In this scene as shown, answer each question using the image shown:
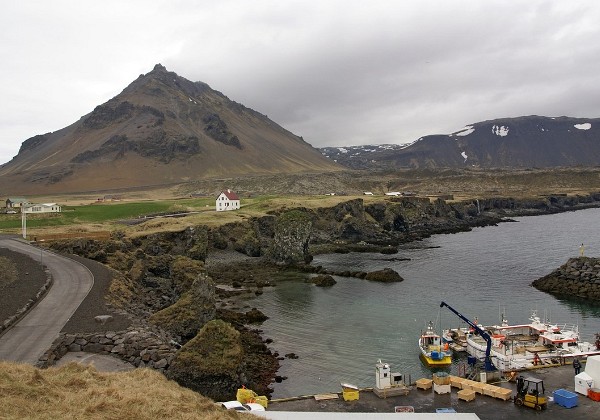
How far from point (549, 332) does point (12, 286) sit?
45.1 metres

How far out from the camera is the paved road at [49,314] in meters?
27.8

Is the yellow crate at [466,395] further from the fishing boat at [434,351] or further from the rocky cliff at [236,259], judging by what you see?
the rocky cliff at [236,259]

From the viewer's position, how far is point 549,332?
4044 centimetres

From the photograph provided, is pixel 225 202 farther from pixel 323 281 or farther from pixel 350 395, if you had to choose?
pixel 350 395

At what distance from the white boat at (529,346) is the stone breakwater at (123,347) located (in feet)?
78.2

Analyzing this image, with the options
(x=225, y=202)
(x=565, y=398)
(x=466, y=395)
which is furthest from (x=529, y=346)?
(x=225, y=202)

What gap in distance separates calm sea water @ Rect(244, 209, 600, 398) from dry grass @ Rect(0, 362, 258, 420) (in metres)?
14.2

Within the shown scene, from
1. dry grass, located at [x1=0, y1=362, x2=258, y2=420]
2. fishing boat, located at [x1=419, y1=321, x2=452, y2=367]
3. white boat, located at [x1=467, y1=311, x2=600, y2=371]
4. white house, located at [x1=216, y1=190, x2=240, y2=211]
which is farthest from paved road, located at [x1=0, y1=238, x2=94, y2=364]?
white house, located at [x1=216, y1=190, x2=240, y2=211]

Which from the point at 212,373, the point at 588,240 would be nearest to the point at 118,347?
the point at 212,373

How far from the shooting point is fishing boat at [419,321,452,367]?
3716 centimetres

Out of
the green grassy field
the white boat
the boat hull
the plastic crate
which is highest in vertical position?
the green grassy field

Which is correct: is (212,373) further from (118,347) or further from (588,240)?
(588,240)

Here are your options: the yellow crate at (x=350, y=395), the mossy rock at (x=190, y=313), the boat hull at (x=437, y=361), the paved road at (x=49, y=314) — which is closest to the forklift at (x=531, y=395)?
the yellow crate at (x=350, y=395)

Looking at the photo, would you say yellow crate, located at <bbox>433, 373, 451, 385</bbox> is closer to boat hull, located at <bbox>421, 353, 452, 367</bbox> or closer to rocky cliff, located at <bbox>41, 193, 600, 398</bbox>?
boat hull, located at <bbox>421, 353, 452, 367</bbox>
